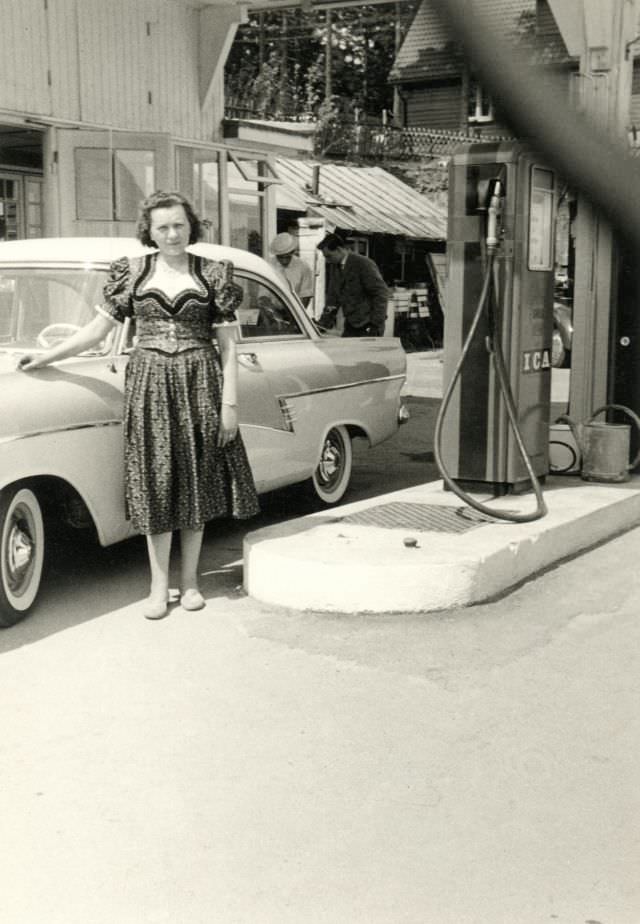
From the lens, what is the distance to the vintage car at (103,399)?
4879 mm

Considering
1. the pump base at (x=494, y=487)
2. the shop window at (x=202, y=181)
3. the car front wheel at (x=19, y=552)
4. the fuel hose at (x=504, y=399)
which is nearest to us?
the car front wheel at (x=19, y=552)

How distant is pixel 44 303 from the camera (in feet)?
19.4

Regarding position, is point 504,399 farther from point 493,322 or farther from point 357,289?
point 357,289

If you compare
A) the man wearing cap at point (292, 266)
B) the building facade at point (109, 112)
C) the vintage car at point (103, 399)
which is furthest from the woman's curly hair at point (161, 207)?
the building facade at point (109, 112)

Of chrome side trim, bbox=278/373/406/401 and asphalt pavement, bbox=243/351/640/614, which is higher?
chrome side trim, bbox=278/373/406/401

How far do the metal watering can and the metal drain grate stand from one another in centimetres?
134

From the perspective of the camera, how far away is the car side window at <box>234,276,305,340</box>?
6.79m

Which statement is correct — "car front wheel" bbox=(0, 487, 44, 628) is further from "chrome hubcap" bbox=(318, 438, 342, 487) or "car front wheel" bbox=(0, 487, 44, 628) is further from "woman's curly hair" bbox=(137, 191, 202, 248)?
"chrome hubcap" bbox=(318, 438, 342, 487)

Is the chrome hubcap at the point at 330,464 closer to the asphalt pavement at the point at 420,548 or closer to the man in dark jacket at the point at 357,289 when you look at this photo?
the asphalt pavement at the point at 420,548

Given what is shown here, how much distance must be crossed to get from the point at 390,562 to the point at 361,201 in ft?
72.1

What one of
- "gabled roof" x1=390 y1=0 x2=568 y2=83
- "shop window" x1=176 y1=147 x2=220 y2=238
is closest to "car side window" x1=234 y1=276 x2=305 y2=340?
"gabled roof" x1=390 y1=0 x2=568 y2=83

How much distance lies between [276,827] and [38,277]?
3.59 m

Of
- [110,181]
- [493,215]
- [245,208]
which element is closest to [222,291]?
[493,215]

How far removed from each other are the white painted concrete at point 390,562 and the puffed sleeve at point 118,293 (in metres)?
1.17
